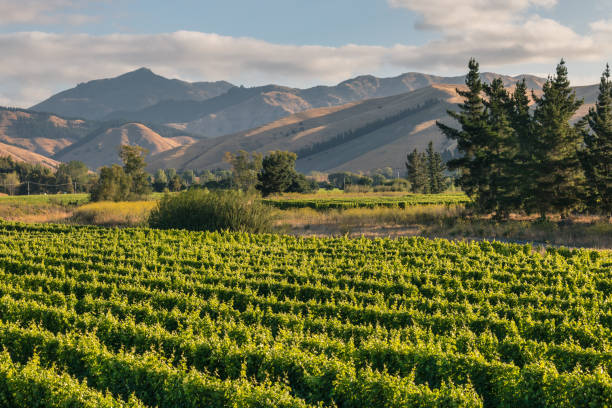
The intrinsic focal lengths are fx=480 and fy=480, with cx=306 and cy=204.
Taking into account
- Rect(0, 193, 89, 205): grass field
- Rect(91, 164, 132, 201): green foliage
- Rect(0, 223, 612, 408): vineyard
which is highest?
Rect(91, 164, 132, 201): green foliage

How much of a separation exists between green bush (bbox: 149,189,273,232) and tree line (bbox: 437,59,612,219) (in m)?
13.7

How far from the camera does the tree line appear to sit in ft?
90.8

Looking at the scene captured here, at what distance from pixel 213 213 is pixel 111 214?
15.2m

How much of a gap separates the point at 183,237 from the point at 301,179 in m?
58.1

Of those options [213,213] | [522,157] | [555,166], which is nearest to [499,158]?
[522,157]

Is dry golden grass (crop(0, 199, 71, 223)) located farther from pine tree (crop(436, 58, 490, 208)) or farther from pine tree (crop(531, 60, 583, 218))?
pine tree (crop(531, 60, 583, 218))

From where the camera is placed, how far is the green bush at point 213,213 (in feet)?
81.6

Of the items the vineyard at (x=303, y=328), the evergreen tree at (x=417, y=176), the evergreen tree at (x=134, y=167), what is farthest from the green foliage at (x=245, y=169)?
the vineyard at (x=303, y=328)

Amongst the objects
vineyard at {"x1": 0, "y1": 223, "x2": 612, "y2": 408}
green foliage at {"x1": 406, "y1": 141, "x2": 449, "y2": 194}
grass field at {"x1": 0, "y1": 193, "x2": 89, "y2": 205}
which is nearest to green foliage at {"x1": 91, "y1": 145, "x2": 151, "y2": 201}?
grass field at {"x1": 0, "y1": 193, "x2": 89, "y2": 205}

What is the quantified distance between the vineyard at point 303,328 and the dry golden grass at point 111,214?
57.3 ft

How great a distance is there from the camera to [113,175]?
46.7m

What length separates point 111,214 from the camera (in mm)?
36531

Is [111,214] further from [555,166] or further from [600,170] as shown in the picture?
[600,170]

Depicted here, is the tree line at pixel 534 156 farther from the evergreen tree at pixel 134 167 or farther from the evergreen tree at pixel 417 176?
the evergreen tree at pixel 417 176
